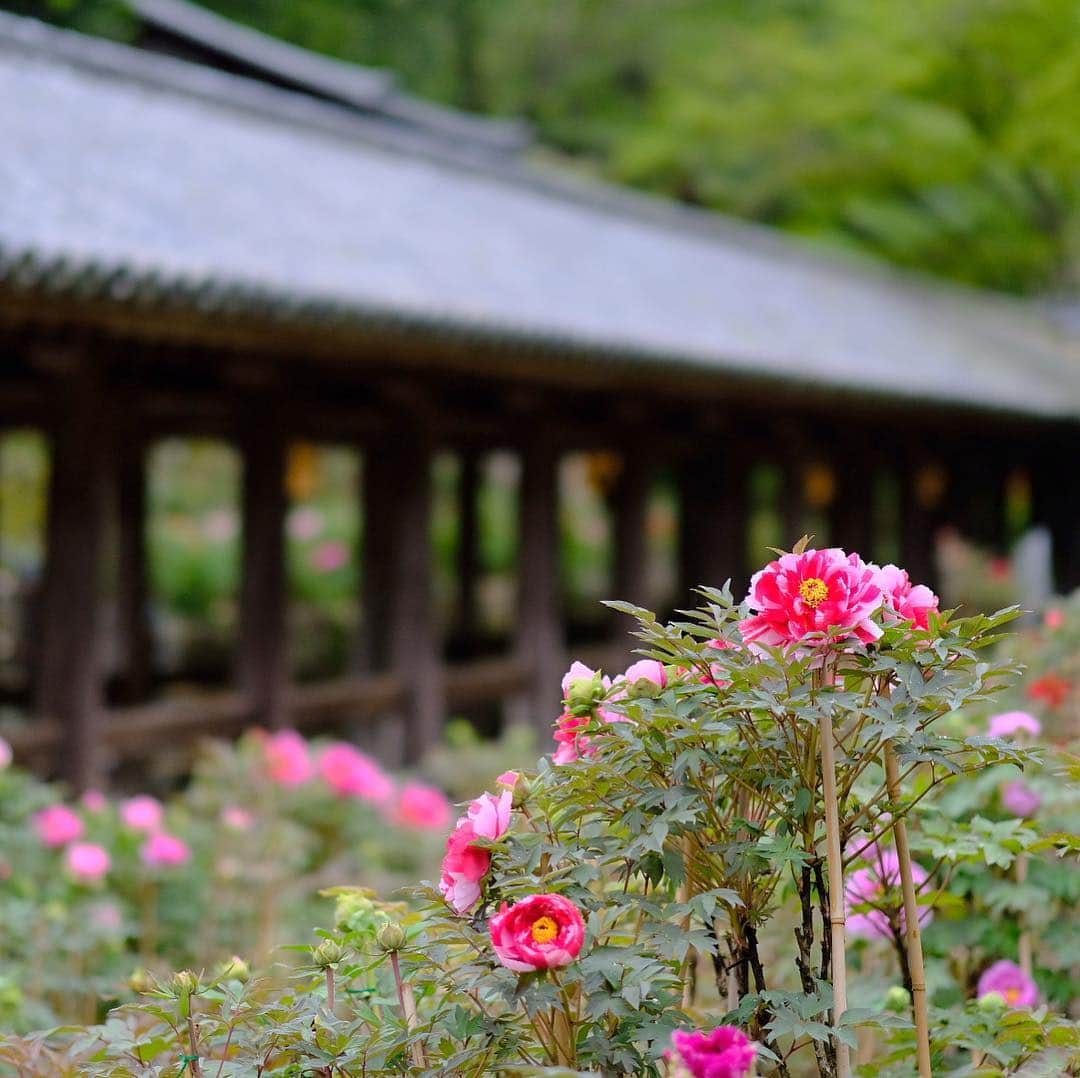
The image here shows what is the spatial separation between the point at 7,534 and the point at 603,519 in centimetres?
677

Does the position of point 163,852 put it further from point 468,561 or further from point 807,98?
point 807,98

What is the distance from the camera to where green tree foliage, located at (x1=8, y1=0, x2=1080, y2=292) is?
16375 millimetres

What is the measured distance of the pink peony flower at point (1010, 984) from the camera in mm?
2068

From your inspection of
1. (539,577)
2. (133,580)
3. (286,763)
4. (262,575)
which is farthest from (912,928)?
(133,580)

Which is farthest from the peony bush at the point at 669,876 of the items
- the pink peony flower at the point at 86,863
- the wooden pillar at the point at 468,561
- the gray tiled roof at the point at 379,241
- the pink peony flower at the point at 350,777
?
the wooden pillar at the point at 468,561

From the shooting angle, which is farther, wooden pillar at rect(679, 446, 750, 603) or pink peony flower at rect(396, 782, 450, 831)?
wooden pillar at rect(679, 446, 750, 603)

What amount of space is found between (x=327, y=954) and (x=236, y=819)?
2771mm

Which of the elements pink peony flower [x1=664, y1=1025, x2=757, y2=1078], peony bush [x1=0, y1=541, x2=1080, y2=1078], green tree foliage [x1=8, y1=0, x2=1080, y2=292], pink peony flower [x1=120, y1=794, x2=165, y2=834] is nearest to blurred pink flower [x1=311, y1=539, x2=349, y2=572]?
green tree foliage [x1=8, y1=0, x2=1080, y2=292]

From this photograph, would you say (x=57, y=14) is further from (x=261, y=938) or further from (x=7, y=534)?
(x=261, y=938)

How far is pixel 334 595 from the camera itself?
41.9ft

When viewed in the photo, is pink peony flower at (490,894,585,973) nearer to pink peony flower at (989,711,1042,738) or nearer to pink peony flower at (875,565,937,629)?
pink peony flower at (875,565,937,629)

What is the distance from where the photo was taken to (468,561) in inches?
434

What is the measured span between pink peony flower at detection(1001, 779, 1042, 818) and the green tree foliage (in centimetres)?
1486

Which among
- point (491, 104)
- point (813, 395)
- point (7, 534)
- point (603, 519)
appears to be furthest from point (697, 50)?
point (813, 395)
